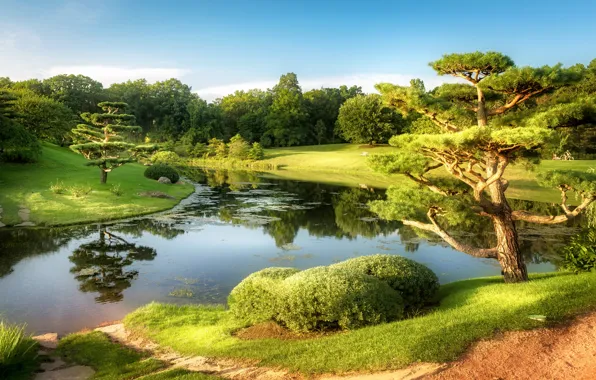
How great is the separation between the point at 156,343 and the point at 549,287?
783cm

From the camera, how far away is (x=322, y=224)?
74.1 ft

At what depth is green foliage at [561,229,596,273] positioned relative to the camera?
9.98 metres

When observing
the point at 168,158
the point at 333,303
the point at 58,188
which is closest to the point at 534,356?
the point at 333,303

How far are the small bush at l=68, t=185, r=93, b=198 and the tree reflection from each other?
6445 mm

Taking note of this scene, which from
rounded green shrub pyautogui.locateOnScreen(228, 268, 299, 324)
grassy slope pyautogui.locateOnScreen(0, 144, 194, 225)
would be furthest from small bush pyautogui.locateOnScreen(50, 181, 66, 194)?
rounded green shrub pyautogui.locateOnScreen(228, 268, 299, 324)

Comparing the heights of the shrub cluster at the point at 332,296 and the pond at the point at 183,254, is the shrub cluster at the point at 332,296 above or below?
above

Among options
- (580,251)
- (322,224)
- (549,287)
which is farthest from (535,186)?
(549,287)

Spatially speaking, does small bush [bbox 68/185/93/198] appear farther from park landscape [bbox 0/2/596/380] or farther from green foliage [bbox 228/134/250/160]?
green foliage [bbox 228/134/250/160]

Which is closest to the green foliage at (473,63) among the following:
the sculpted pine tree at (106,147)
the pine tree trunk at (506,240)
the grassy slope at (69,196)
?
the pine tree trunk at (506,240)

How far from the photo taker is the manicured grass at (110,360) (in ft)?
20.6

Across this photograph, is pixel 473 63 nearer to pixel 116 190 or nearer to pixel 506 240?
pixel 506 240

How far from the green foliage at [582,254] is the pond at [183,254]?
351cm

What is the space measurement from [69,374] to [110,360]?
65cm

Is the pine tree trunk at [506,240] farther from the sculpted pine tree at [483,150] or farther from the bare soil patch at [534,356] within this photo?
the bare soil patch at [534,356]
